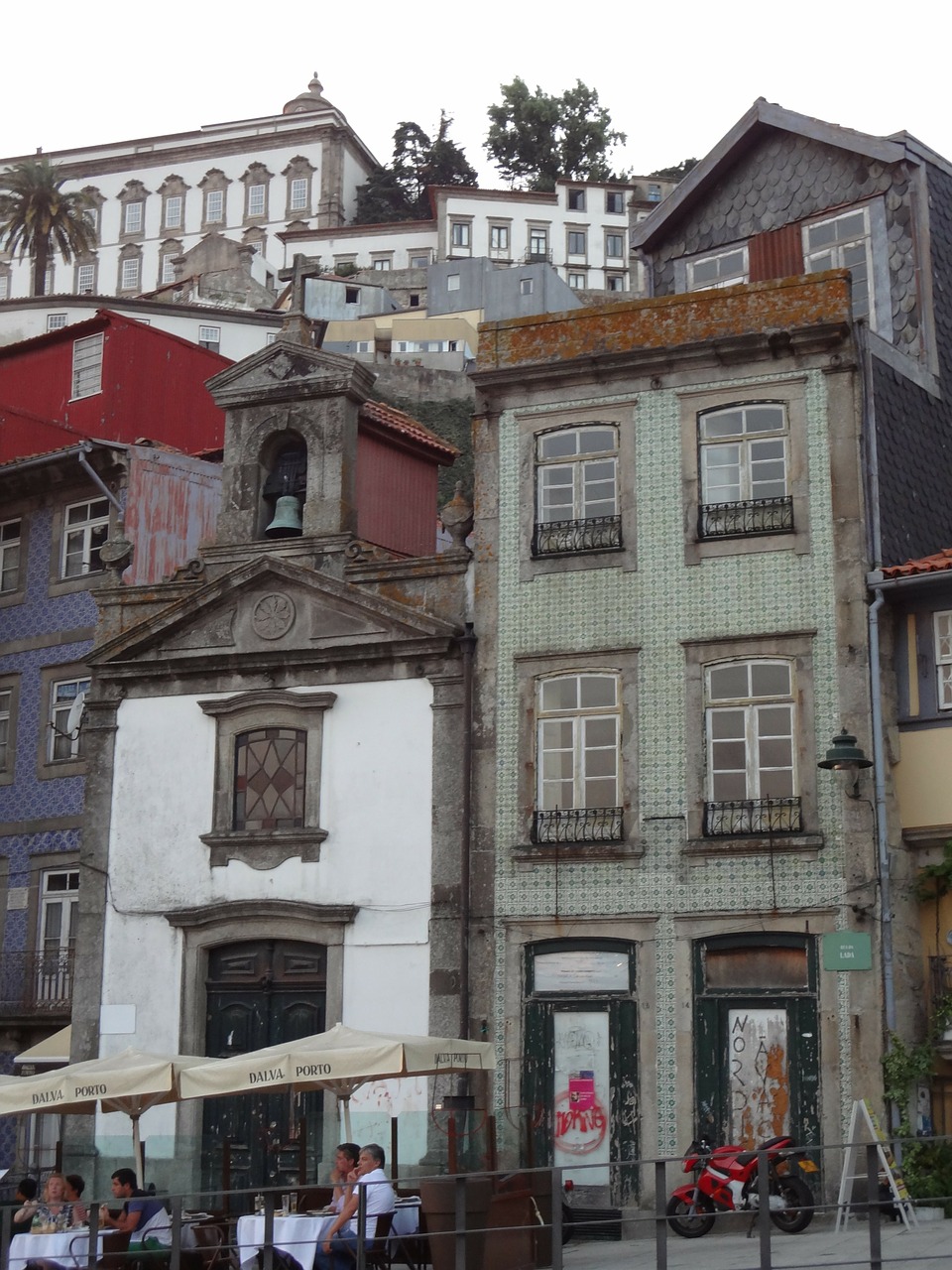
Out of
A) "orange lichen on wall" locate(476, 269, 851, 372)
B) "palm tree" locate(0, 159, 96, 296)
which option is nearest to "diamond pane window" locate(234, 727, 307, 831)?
"orange lichen on wall" locate(476, 269, 851, 372)

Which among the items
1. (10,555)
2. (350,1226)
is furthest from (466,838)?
(10,555)

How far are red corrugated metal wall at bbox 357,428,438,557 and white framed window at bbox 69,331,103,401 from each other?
8.96 metres

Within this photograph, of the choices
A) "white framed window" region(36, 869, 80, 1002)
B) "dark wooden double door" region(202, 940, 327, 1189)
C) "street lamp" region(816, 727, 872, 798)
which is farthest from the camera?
"white framed window" region(36, 869, 80, 1002)

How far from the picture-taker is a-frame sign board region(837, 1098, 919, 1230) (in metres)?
18.0

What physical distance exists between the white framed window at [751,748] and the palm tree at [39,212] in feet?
141

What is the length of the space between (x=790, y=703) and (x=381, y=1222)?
800 cm

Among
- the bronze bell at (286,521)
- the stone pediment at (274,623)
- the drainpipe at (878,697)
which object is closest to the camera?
the drainpipe at (878,697)

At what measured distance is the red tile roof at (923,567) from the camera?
20.2 m

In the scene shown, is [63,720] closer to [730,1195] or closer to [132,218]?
[730,1195]

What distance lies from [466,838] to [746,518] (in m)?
4.92

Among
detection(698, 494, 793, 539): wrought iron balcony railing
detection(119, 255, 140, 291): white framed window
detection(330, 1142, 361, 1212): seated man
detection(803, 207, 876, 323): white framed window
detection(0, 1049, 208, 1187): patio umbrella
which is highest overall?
detection(119, 255, 140, 291): white framed window

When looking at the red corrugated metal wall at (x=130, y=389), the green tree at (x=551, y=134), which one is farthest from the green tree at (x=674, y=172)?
the red corrugated metal wall at (x=130, y=389)

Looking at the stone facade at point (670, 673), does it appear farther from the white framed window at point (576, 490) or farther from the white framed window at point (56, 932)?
the white framed window at point (56, 932)

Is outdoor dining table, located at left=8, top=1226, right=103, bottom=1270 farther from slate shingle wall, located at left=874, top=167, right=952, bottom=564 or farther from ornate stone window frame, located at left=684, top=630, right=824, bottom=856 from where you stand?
slate shingle wall, located at left=874, top=167, right=952, bottom=564
